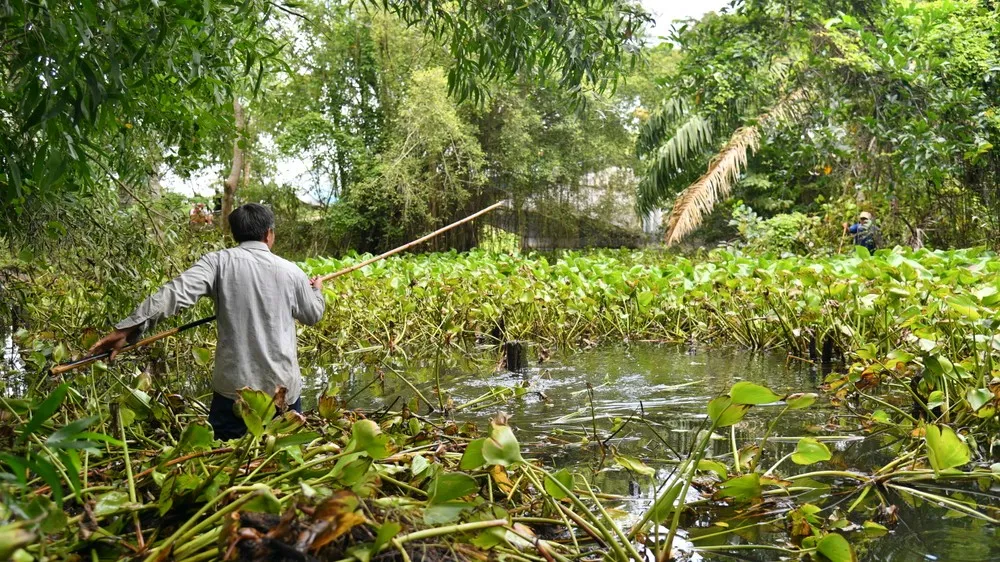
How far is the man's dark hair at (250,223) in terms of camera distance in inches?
121

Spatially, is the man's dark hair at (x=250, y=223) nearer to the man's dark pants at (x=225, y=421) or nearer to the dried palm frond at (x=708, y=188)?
the man's dark pants at (x=225, y=421)

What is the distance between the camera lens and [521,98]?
18.7m

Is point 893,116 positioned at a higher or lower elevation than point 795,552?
higher

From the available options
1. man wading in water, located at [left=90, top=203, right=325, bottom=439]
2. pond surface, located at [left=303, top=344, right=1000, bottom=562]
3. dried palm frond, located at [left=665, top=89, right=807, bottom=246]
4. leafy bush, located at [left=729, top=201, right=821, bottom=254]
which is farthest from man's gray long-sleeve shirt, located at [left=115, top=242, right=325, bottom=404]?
leafy bush, located at [left=729, top=201, right=821, bottom=254]

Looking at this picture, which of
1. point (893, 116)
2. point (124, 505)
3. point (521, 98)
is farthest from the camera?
point (521, 98)

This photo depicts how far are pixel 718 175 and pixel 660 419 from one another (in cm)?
865

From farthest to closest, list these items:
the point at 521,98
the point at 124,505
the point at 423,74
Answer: the point at 521,98 → the point at 423,74 → the point at 124,505

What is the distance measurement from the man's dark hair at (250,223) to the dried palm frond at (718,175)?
8.61 meters

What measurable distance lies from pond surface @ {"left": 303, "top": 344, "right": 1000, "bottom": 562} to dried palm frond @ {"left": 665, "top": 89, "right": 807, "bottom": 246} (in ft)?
17.5

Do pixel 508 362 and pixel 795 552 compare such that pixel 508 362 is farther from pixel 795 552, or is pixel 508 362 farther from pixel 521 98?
pixel 521 98

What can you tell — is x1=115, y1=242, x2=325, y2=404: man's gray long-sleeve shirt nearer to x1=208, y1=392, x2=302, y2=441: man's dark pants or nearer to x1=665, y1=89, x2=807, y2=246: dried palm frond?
x1=208, y1=392, x2=302, y2=441: man's dark pants

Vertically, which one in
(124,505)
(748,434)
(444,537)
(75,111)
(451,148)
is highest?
(451,148)

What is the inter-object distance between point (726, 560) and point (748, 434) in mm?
1438

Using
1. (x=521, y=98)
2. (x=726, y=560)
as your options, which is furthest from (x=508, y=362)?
(x=521, y=98)
